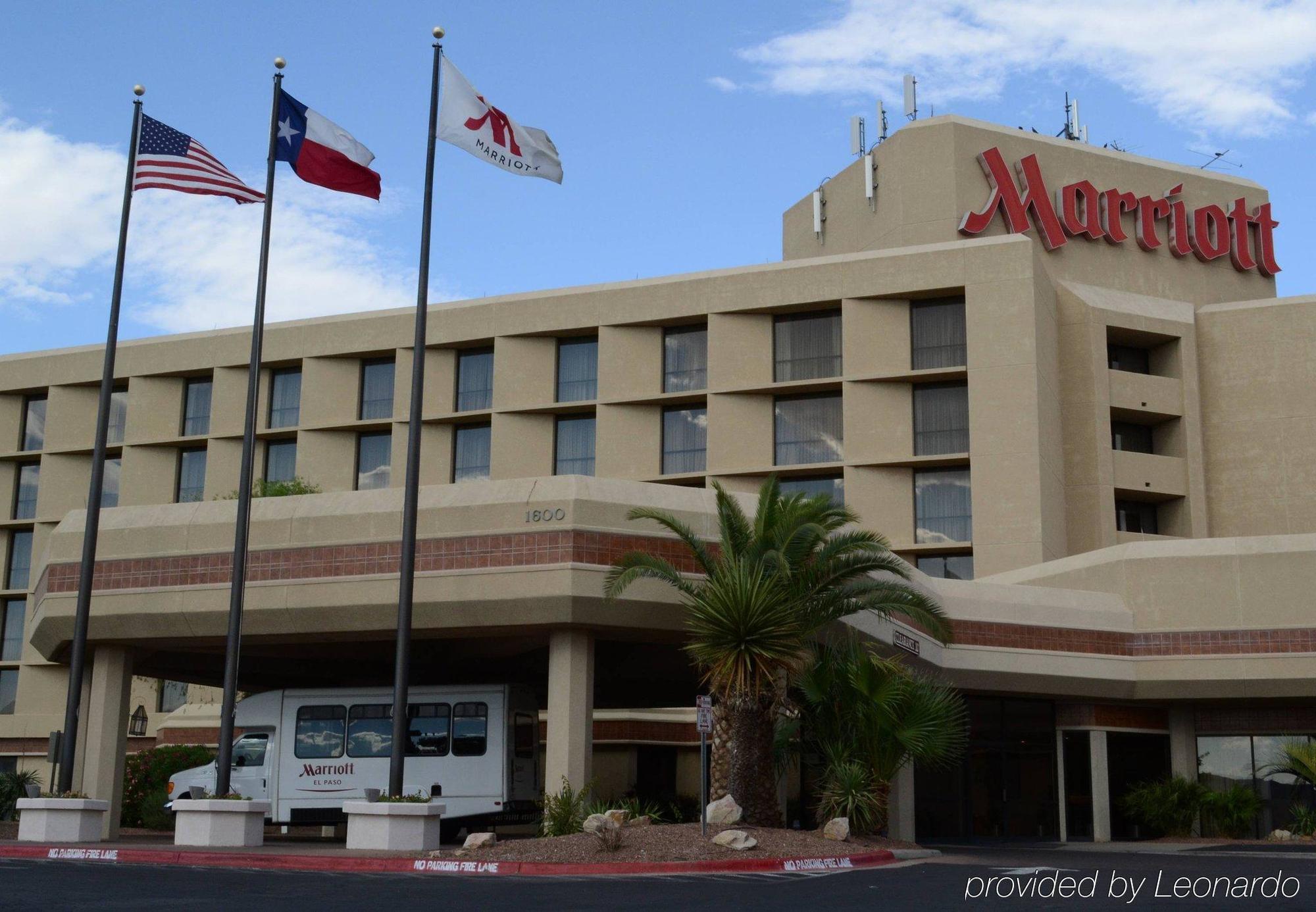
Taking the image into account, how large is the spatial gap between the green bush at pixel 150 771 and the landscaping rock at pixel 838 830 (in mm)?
22265

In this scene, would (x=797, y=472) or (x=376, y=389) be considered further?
(x=376, y=389)

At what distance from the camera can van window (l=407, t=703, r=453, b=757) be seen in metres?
29.3

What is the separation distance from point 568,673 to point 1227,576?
781 inches

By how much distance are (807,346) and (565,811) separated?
28.6m

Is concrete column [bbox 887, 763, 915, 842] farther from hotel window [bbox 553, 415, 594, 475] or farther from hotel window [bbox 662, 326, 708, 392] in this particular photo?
hotel window [bbox 553, 415, 594, 475]

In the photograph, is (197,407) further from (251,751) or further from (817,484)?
(251,751)

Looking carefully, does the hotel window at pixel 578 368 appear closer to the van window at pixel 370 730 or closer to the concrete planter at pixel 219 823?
the van window at pixel 370 730

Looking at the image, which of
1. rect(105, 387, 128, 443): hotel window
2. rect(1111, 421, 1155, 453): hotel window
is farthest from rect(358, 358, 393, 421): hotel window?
rect(1111, 421, 1155, 453): hotel window

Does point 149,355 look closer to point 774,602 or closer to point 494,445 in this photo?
point 494,445

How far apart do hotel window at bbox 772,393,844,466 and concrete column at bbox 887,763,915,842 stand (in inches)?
702

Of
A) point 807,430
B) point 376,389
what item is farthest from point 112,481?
point 807,430

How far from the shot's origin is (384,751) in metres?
29.7

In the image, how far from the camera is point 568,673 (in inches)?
1009

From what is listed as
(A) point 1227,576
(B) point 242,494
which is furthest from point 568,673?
(A) point 1227,576
